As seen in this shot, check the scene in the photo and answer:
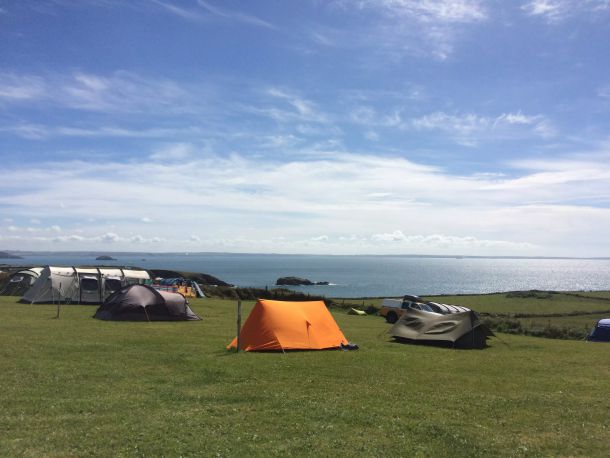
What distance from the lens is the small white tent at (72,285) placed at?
98.2 feet

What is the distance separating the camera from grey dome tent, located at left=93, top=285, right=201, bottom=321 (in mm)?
22844

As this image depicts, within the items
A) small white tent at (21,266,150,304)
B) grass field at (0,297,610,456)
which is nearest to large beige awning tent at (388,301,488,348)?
grass field at (0,297,610,456)

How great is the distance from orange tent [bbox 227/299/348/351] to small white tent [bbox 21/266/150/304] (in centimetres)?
1858

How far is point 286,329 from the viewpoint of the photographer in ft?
52.1

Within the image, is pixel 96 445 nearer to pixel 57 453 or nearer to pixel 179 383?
pixel 57 453

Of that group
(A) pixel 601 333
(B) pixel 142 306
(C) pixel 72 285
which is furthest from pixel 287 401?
(C) pixel 72 285

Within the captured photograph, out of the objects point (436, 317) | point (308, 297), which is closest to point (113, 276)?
point (308, 297)

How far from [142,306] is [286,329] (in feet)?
32.6

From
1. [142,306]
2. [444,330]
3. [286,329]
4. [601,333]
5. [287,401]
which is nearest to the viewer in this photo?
[287,401]

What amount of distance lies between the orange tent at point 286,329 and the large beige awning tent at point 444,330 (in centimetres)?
384

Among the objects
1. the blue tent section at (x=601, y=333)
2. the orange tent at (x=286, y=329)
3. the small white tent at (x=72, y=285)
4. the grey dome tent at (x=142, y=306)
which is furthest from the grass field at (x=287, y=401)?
the small white tent at (x=72, y=285)

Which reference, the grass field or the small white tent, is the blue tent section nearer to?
the grass field

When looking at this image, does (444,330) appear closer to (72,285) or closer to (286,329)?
(286,329)

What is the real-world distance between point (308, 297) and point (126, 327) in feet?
86.0
